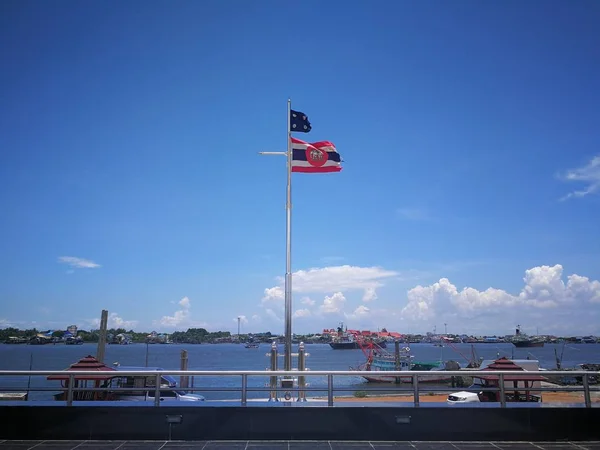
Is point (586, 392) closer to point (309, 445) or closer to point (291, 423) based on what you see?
point (309, 445)

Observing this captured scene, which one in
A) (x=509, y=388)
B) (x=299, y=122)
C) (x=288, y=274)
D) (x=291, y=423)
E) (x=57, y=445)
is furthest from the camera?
(x=299, y=122)

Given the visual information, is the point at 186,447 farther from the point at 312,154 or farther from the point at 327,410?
the point at 312,154

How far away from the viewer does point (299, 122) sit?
60.4ft

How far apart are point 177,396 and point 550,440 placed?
467 inches

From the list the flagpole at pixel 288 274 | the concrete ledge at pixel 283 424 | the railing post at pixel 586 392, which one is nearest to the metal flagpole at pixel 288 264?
the flagpole at pixel 288 274

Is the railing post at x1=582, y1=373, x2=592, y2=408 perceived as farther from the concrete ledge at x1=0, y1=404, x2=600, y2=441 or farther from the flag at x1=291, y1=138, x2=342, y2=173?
the flag at x1=291, y1=138, x2=342, y2=173

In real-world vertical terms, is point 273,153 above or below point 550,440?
above

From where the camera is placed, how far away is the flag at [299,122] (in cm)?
1833

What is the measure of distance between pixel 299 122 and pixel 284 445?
38.9ft

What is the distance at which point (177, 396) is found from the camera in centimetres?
1736

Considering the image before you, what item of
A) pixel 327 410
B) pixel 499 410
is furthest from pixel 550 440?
pixel 327 410

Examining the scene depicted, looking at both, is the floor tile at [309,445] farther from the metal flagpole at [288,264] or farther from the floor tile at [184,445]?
the metal flagpole at [288,264]

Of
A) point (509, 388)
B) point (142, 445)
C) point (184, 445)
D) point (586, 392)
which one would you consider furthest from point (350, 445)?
point (586, 392)

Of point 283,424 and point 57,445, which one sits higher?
point 283,424
